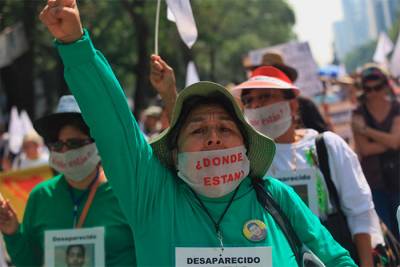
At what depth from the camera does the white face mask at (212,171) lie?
8.59 feet

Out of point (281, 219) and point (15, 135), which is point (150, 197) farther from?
point (15, 135)

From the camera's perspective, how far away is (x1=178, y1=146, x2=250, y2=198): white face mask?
262cm

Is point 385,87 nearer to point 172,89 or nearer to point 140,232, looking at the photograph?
point 172,89

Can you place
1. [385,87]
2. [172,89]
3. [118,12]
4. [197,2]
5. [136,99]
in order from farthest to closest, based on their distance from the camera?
[197,2]
[118,12]
[136,99]
[385,87]
[172,89]

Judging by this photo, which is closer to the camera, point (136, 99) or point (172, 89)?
point (172, 89)

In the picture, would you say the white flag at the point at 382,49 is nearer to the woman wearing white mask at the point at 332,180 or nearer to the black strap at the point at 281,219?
the woman wearing white mask at the point at 332,180

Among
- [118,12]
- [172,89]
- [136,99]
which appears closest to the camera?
[172,89]

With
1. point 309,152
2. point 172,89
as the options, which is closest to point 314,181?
point 309,152

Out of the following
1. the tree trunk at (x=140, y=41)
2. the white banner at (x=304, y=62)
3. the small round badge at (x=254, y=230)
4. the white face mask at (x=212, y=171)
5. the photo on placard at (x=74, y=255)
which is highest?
the tree trunk at (x=140, y=41)

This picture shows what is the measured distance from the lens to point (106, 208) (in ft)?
11.9

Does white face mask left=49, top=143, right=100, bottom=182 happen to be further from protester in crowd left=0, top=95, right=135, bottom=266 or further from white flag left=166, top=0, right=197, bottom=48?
white flag left=166, top=0, right=197, bottom=48

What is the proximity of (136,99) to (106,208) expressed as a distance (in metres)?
18.8

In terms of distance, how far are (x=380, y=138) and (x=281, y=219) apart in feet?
10.1

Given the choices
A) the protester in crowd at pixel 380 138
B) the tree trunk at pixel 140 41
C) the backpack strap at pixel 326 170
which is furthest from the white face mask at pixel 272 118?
the tree trunk at pixel 140 41
